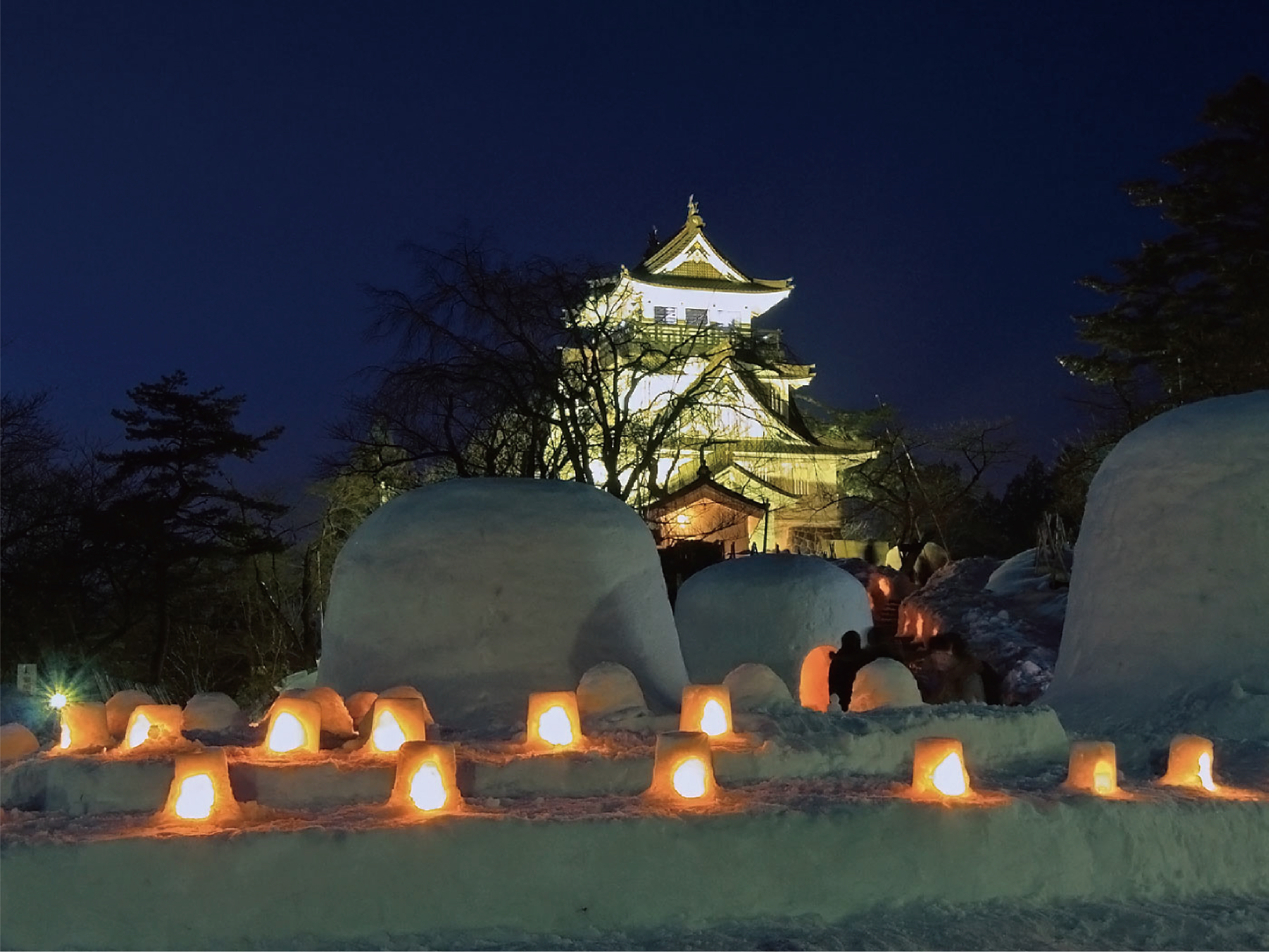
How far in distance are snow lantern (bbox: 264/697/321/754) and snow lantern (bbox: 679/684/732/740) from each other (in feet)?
5.43

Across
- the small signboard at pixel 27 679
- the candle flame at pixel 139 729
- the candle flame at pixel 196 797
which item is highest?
the small signboard at pixel 27 679

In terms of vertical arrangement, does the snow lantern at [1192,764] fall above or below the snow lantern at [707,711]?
below

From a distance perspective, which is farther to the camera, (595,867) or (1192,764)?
(1192,764)

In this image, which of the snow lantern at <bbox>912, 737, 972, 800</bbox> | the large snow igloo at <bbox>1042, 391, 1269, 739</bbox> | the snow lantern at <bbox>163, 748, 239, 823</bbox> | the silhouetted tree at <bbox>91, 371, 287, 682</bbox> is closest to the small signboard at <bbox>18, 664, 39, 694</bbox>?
the silhouetted tree at <bbox>91, 371, 287, 682</bbox>

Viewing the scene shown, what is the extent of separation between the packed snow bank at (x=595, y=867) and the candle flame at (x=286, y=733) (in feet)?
2.70

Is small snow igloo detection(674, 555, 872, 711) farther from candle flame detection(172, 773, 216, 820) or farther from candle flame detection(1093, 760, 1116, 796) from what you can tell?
candle flame detection(172, 773, 216, 820)

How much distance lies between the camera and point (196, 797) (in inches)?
160

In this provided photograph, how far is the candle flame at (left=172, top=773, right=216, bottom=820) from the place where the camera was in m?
4.04

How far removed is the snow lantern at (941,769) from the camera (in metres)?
4.38

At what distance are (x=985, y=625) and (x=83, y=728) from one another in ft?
38.6

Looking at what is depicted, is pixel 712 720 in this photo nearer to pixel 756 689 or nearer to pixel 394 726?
pixel 756 689

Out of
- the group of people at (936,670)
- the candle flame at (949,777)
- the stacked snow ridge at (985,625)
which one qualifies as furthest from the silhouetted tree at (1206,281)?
the candle flame at (949,777)

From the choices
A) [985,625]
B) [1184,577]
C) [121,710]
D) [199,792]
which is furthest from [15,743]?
[985,625]

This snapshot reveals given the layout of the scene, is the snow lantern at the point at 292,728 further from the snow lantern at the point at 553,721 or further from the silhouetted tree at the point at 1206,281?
the silhouetted tree at the point at 1206,281
